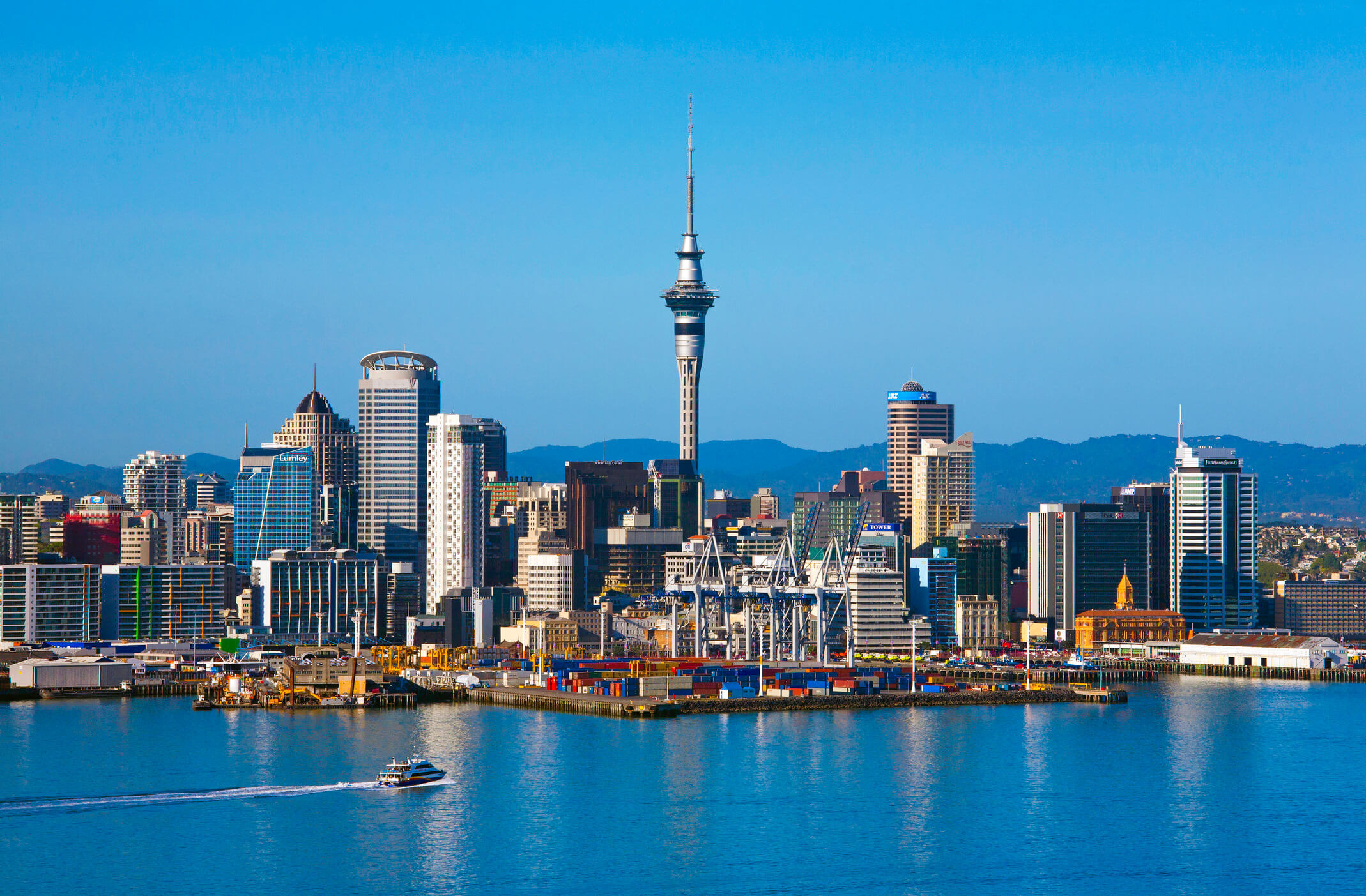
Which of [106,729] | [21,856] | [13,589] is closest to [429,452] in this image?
[13,589]

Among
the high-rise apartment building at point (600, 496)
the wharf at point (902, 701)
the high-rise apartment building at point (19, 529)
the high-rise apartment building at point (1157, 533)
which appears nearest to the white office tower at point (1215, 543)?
the high-rise apartment building at point (1157, 533)

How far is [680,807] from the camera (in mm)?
45656

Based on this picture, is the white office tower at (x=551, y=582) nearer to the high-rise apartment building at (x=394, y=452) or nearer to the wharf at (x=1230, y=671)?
the high-rise apartment building at (x=394, y=452)

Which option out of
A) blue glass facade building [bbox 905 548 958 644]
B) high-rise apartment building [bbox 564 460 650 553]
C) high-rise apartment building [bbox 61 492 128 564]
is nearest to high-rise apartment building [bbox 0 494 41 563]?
high-rise apartment building [bbox 61 492 128 564]

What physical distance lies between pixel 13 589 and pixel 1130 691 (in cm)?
5079

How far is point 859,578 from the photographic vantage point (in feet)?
337

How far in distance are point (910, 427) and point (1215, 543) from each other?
52.8 meters

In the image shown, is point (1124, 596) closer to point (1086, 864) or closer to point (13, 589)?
point (13, 589)

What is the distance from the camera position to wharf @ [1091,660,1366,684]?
91.2m

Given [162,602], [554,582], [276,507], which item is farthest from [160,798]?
[276,507]

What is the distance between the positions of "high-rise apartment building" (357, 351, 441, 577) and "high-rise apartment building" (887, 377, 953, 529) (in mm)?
43251

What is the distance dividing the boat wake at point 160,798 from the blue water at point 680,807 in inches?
3.8

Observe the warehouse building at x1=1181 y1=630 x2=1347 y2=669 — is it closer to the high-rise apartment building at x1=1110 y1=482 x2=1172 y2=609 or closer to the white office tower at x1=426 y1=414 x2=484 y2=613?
the high-rise apartment building at x1=1110 y1=482 x2=1172 y2=609

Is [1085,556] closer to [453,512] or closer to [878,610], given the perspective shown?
[878,610]
